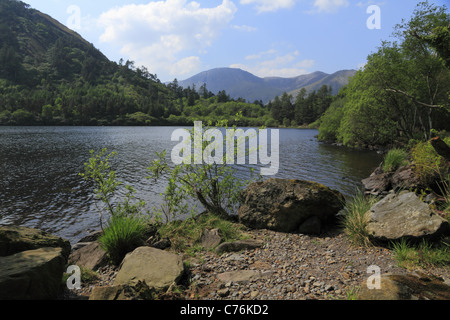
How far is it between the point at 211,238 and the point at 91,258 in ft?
12.7

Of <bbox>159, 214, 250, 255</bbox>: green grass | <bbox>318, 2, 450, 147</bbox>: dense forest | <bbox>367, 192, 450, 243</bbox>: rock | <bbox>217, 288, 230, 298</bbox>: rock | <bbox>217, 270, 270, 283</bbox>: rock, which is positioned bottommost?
<bbox>159, 214, 250, 255</bbox>: green grass

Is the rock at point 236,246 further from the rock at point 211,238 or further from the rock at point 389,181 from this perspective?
the rock at point 389,181

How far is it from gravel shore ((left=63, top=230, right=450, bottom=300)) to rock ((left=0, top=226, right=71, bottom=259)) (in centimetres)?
143

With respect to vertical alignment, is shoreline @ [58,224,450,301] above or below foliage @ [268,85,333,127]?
below

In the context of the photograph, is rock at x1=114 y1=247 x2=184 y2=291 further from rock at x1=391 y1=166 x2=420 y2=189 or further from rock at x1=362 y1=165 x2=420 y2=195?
rock at x1=362 y1=165 x2=420 y2=195

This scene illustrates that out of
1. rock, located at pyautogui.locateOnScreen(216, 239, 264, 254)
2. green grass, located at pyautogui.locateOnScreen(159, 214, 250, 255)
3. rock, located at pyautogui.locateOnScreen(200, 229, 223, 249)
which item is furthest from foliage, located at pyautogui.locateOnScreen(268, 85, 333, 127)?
rock, located at pyautogui.locateOnScreen(216, 239, 264, 254)

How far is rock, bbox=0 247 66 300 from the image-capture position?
416cm

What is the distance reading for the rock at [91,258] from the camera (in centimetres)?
758

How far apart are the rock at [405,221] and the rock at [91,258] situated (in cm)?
804

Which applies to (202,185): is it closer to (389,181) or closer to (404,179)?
(404,179)

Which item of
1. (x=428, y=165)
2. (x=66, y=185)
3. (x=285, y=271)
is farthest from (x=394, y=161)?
(x=66, y=185)

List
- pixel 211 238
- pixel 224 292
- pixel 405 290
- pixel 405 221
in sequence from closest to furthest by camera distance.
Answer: pixel 405 290
pixel 224 292
pixel 405 221
pixel 211 238

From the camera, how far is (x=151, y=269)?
19.5 feet
